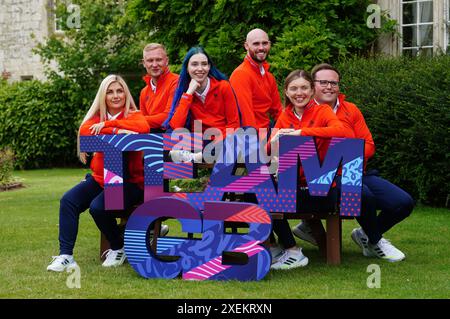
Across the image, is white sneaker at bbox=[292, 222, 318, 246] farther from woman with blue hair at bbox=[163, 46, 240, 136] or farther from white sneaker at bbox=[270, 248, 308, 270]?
woman with blue hair at bbox=[163, 46, 240, 136]

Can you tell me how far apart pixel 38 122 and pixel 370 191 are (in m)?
15.9

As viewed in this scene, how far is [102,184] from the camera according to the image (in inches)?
275

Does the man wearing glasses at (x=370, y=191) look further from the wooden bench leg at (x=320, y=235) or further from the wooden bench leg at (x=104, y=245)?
the wooden bench leg at (x=104, y=245)

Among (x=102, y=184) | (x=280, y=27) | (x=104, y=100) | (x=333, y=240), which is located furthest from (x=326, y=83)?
(x=280, y=27)

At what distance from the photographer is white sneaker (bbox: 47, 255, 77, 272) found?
6648mm

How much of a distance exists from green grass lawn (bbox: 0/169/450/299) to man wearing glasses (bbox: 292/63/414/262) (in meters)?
0.28

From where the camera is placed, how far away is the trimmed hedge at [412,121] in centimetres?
1009

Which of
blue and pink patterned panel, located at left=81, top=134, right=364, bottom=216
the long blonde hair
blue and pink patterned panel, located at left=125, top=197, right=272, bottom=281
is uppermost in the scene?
the long blonde hair

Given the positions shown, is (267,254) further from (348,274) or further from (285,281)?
(348,274)

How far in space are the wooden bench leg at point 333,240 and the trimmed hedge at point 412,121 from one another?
12.1 feet

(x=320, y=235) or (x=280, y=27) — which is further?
(x=280, y=27)

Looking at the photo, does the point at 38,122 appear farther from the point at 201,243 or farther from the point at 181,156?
the point at 201,243

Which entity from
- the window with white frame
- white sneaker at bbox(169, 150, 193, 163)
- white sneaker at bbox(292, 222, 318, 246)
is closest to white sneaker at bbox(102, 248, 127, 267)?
white sneaker at bbox(169, 150, 193, 163)

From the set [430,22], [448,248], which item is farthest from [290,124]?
[430,22]
